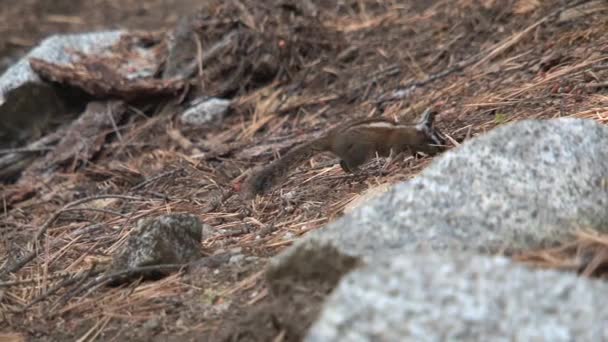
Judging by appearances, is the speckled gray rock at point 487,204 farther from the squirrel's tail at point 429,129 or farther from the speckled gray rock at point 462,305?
the squirrel's tail at point 429,129

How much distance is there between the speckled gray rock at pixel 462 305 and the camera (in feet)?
4.28

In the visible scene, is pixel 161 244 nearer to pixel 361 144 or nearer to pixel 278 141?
pixel 361 144

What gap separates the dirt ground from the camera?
7.00 feet

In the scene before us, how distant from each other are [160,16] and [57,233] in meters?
4.65

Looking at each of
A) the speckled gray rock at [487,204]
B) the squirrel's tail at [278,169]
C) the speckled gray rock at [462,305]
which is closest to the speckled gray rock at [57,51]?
the squirrel's tail at [278,169]

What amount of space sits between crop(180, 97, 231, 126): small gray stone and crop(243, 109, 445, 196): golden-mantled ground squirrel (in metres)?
1.75

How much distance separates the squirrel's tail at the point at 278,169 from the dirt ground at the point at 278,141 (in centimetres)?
5

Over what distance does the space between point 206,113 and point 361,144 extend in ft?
6.61

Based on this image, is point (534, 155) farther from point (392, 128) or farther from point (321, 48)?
point (321, 48)

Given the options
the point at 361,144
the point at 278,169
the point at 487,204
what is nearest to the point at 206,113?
the point at 278,169

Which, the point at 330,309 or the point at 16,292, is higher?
the point at 330,309

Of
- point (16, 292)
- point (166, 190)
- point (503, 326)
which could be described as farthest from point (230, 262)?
point (166, 190)

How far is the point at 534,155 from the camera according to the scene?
1.94 metres

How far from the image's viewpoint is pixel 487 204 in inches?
71.5
